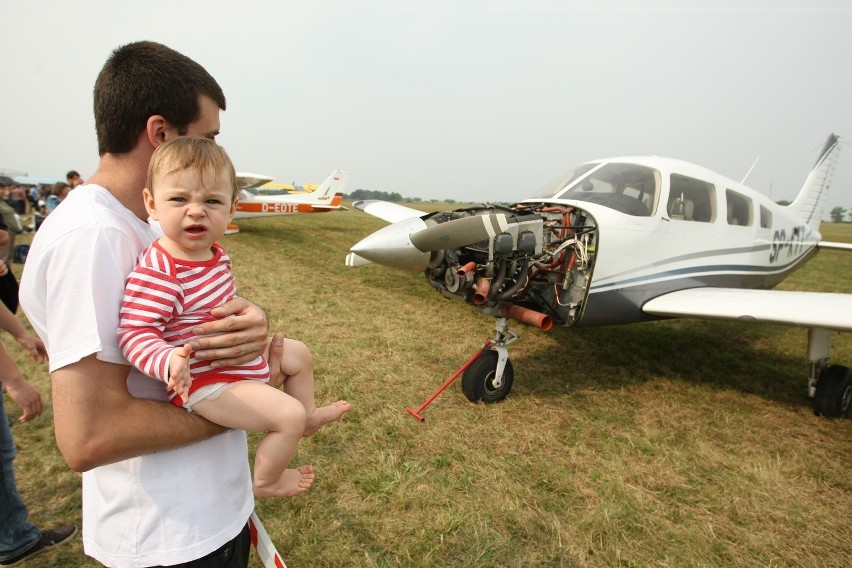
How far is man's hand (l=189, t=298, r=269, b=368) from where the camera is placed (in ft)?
3.51

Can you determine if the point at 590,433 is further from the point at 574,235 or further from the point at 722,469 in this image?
the point at 574,235

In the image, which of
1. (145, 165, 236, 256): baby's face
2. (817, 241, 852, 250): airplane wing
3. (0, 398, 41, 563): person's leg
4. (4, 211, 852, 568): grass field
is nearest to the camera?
(145, 165, 236, 256): baby's face

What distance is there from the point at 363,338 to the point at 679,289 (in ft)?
12.9

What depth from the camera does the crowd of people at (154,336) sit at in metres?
0.93

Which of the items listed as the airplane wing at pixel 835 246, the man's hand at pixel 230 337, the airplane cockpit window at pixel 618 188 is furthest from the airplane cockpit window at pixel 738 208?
the man's hand at pixel 230 337

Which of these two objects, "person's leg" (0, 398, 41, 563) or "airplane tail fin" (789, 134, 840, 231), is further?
"airplane tail fin" (789, 134, 840, 231)

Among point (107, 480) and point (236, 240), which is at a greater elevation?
point (107, 480)

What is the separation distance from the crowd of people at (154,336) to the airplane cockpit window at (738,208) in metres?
6.12

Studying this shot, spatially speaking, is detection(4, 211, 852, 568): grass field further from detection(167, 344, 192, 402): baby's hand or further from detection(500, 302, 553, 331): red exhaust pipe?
detection(167, 344, 192, 402): baby's hand

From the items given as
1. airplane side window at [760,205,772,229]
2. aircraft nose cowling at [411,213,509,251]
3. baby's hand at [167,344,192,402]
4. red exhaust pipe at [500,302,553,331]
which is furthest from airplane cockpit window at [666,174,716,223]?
baby's hand at [167,344,192,402]

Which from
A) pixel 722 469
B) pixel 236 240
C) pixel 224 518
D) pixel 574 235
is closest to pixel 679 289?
pixel 574 235

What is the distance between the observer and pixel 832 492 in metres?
3.26

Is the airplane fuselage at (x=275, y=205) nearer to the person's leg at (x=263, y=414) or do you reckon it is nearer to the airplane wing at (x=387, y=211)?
the airplane wing at (x=387, y=211)

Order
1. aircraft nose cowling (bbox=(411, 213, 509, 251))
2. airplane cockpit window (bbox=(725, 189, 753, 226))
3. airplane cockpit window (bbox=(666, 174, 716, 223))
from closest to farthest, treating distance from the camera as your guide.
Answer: aircraft nose cowling (bbox=(411, 213, 509, 251)) < airplane cockpit window (bbox=(666, 174, 716, 223)) < airplane cockpit window (bbox=(725, 189, 753, 226))
